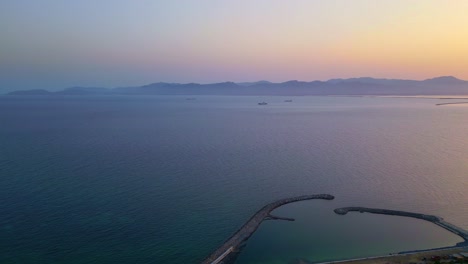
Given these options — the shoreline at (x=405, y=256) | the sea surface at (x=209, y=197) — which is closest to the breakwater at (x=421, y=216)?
the sea surface at (x=209, y=197)

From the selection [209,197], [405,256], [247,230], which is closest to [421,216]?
[405,256]

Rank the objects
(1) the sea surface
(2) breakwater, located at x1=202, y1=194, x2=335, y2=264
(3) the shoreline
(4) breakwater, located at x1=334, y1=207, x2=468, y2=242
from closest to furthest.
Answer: (3) the shoreline → (2) breakwater, located at x1=202, y1=194, x2=335, y2=264 → (1) the sea surface → (4) breakwater, located at x1=334, y1=207, x2=468, y2=242

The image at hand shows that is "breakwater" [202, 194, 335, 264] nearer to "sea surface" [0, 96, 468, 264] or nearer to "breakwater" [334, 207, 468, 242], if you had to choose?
"sea surface" [0, 96, 468, 264]

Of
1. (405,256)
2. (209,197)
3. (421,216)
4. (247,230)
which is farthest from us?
(209,197)

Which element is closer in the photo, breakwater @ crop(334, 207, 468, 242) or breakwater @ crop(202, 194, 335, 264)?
breakwater @ crop(202, 194, 335, 264)

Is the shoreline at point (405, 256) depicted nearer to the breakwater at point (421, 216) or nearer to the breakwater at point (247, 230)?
the breakwater at point (421, 216)

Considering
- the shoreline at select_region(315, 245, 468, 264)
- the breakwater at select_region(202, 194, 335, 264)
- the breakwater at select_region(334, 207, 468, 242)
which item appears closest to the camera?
the shoreline at select_region(315, 245, 468, 264)

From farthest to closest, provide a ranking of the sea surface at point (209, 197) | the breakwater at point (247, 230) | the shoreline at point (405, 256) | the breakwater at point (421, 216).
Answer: the breakwater at point (421, 216), the sea surface at point (209, 197), the breakwater at point (247, 230), the shoreline at point (405, 256)

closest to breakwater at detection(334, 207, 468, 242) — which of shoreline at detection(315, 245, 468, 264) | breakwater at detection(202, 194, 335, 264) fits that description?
shoreline at detection(315, 245, 468, 264)

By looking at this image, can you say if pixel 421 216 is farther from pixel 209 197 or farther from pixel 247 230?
pixel 209 197
